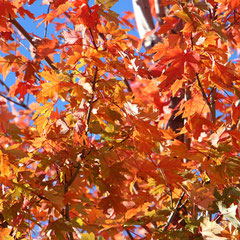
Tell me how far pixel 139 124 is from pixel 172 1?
0.57m

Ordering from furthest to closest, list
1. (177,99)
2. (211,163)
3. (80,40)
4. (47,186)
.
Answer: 1. (177,99)
2. (211,163)
3. (47,186)
4. (80,40)

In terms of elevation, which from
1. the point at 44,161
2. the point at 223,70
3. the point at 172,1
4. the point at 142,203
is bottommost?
the point at 142,203

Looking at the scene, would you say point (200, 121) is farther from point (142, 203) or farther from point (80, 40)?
point (80, 40)

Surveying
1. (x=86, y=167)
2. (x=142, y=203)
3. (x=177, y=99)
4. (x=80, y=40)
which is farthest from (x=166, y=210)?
(x=177, y=99)

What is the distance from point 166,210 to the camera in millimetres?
1676

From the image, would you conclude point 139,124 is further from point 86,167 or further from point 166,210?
point 166,210

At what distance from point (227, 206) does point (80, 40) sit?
1.00 metres

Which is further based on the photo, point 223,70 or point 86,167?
point 86,167

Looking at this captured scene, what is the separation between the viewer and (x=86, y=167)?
A: 5.32ft

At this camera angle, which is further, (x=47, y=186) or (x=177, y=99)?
(x=177, y=99)

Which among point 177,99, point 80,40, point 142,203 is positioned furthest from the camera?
point 177,99

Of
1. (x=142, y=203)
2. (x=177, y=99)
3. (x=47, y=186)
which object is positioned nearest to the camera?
(x=47, y=186)

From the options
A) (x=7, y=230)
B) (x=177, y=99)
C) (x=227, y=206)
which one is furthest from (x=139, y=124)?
(x=177, y=99)

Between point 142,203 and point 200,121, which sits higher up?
point 200,121
